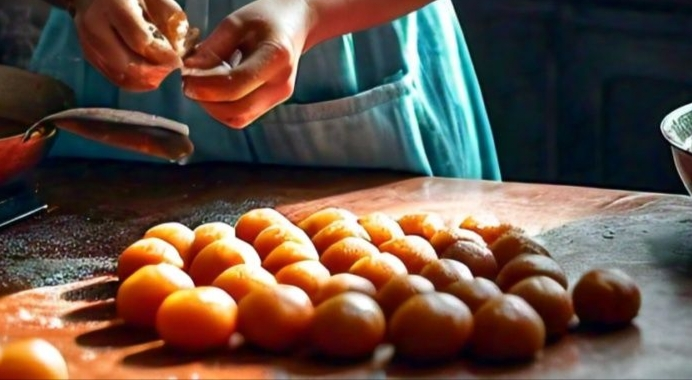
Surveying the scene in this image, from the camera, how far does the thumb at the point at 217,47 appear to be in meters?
1.57

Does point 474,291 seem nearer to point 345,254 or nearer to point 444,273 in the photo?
point 444,273

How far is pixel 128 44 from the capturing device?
158cm

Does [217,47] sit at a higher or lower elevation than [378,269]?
higher

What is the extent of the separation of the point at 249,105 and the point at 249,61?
0.22 ft

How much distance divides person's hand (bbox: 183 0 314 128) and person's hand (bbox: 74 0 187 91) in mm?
38

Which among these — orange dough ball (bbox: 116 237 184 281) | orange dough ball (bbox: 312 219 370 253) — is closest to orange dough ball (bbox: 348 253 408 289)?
orange dough ball (bbox: 312 219 370 253)

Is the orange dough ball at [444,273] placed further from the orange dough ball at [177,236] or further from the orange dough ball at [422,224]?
the orange dough ball at [177,236]

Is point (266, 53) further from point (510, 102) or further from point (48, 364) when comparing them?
point (510, 102)

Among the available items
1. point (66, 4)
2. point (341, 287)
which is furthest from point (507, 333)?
point (66, 4)

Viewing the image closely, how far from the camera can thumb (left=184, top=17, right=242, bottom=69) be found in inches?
61.8

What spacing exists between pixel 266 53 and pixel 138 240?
0.29m

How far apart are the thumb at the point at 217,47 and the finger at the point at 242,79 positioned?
1.0 inches

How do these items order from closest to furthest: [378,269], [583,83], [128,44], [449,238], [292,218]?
[378,269] < [449,238] < [128,44] < [292,218] < [583,83]

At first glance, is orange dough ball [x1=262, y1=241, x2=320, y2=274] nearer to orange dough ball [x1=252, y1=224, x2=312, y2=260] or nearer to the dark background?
orange dough ball [x1=252, y1=224, x2=312, y2=260]
